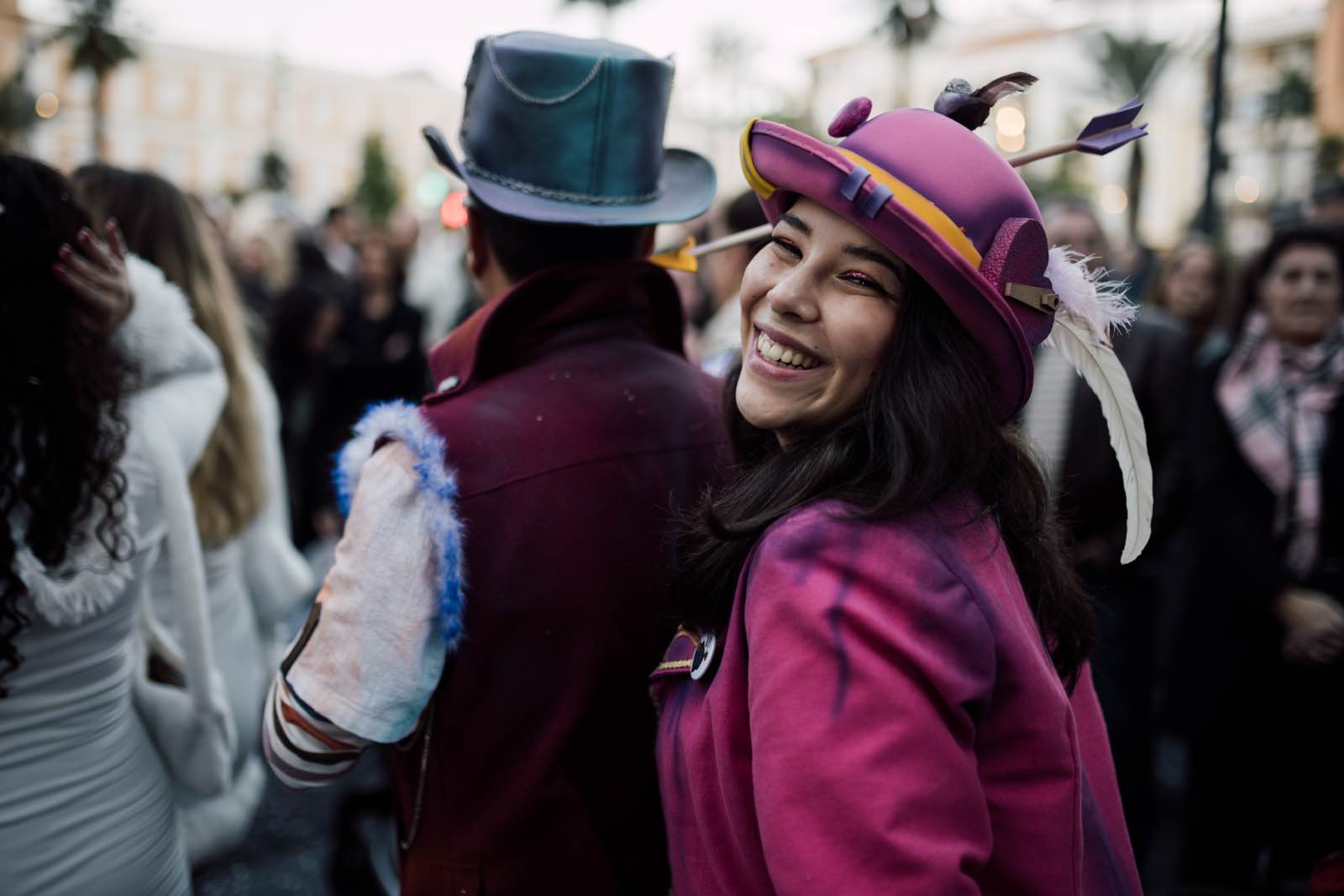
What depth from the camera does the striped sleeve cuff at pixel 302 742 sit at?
1.54 meters

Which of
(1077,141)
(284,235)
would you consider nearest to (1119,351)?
(1077,141)

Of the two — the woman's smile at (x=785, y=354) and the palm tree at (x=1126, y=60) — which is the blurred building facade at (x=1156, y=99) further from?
the woman's smile at (x=785, y=354)

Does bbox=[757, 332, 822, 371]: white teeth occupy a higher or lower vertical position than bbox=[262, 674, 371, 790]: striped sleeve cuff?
higher

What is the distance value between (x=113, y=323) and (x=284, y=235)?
6.96m

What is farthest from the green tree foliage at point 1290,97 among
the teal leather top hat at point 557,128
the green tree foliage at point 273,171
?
the teal leather top hat at point 557,128

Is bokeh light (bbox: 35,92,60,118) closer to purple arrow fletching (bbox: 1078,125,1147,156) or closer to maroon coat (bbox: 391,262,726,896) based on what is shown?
maroon coat (bbox: 391,262,726,896)

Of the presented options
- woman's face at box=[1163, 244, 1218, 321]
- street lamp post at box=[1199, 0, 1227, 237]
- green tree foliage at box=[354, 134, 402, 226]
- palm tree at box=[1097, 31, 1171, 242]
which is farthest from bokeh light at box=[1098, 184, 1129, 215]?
woman's face at box=[1163, 244, 1218, 321]

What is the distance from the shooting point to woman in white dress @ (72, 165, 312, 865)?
2775mm

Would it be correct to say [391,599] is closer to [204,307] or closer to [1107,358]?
[1107,358]

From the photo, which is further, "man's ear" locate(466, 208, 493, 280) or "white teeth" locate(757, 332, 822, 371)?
"man's ear" locate(466, 208, 493, 280)

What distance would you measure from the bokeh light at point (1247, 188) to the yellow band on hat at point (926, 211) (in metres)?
48.4

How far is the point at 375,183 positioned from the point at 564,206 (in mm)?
52630

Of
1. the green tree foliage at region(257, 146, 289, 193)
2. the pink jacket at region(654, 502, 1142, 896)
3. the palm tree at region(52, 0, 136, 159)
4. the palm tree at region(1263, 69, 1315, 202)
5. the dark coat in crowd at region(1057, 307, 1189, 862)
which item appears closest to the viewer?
the pink jacket at region(654, 502, 1142, 896)

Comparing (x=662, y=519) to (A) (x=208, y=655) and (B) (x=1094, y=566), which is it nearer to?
(A) (x=208, y=655)
